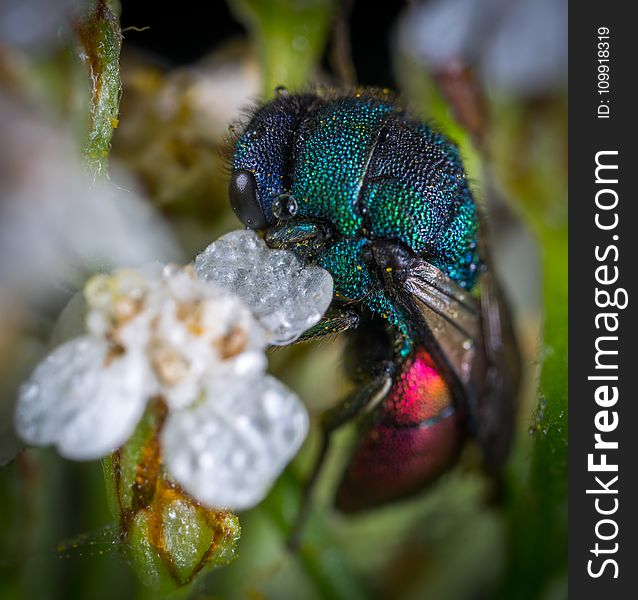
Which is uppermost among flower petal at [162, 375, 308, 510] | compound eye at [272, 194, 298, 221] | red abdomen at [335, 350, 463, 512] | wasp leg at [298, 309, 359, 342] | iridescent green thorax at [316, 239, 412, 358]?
compound eye at [272, 194, 298, 221]

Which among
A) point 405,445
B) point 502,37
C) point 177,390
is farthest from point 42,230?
point 502,37

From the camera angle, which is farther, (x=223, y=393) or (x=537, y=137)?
(x=537, y=137)

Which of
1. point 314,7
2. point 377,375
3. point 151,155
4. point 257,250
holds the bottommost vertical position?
point 377,375

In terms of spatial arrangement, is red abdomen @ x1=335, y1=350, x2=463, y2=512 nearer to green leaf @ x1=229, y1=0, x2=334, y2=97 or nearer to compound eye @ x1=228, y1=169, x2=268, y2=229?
compound eye @ x1=228, y1=169, x2=268, y2=229

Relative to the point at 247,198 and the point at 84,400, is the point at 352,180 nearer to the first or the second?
the point at 247,198

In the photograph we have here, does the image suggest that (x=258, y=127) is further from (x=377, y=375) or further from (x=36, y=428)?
(x=36, y=428)

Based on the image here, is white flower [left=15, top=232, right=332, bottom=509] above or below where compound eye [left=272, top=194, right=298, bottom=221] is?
below

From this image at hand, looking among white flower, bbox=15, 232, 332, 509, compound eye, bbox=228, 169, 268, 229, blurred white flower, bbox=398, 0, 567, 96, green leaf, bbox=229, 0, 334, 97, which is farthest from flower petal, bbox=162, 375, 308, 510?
blurred white flower, bbox=398, 0, 567, 96

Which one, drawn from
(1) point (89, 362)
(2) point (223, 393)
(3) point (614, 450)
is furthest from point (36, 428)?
(3) point (614, 450)
